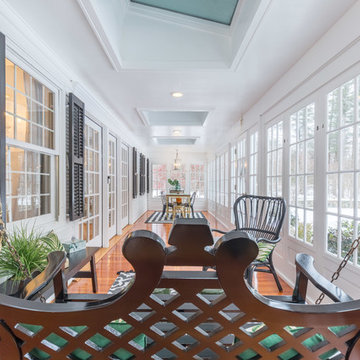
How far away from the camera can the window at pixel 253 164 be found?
13.1ft

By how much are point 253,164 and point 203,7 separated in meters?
2.42

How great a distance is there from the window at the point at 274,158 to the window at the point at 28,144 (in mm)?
2557

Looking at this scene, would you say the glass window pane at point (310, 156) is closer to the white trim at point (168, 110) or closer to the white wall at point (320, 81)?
the white wall at point (320, 81)

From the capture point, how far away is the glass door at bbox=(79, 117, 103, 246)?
3562 mm

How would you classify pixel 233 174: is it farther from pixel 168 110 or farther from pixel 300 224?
pixel 300 224

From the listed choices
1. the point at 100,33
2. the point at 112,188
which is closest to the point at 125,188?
the point at 112,188

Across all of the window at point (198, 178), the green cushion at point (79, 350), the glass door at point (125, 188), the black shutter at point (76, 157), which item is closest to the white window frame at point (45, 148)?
the black shutter at point (76, 157)

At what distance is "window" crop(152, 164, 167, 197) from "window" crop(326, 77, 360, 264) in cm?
833

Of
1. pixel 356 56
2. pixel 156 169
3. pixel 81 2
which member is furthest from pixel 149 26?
pixel 156 169

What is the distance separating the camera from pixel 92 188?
152 inches

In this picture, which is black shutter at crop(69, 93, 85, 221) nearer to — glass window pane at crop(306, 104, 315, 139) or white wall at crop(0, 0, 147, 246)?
white wall at crop(0, 0, 147, 246)

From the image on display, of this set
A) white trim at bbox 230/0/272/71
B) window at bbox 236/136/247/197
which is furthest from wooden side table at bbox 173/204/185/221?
white trim at bbox 230/0/272/71

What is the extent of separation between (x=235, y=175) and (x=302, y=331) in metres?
4.98

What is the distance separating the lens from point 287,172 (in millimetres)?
2896
